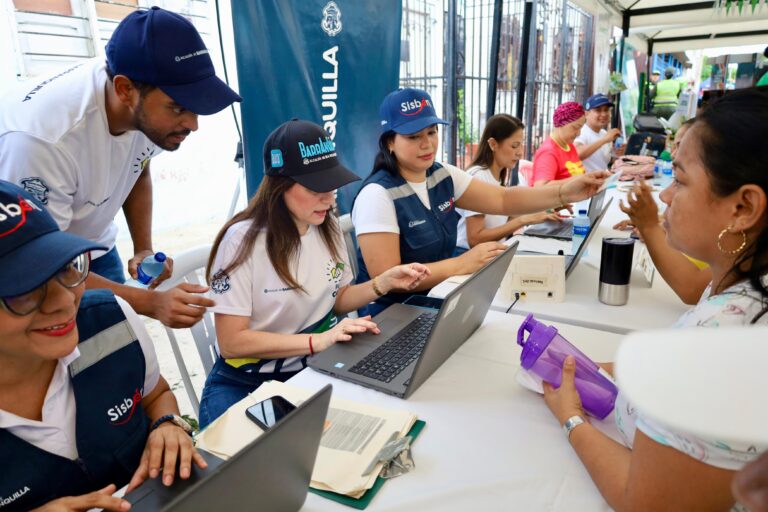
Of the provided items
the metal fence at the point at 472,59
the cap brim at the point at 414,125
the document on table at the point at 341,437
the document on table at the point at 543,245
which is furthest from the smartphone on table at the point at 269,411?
the metal fence at the point at 472,59

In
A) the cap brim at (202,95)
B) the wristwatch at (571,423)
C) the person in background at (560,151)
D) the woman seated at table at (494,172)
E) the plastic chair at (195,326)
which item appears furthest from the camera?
the person in background at (560,151)

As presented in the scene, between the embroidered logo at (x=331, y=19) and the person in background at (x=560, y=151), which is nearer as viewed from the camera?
the embroidered logo at (x=331, y=19)

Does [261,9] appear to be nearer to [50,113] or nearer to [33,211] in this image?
[50,113]

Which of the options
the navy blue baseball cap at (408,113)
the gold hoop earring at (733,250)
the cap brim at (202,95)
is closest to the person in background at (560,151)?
the navy blue baseball cap at (408,113)

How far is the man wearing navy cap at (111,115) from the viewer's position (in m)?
1.32

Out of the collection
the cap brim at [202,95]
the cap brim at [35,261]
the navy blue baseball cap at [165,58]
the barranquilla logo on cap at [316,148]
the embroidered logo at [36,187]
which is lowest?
the cap brim at [35,261]

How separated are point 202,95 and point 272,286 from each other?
1.97 feet

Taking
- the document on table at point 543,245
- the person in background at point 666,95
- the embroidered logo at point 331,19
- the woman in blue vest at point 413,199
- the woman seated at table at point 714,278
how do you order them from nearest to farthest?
1. the woman seated at table at point 714,278
2. the woman in blue vest at point 413,199
3. the document on table at point 543,245
4. the embroidered logo at point 331,19
5. the person in background at point 666,95

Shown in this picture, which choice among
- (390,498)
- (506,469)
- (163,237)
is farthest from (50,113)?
(163,237)

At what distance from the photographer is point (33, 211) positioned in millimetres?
801

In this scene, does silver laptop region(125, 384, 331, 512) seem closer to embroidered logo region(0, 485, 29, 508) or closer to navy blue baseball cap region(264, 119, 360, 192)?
embroidered logo region(0, 485, 29, 508)

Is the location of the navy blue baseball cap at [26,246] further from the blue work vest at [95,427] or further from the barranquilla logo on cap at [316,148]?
the barranquilla logo on cap at [316,148]

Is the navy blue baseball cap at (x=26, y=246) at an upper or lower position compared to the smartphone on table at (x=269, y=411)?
upper

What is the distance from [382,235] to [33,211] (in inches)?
52.2
